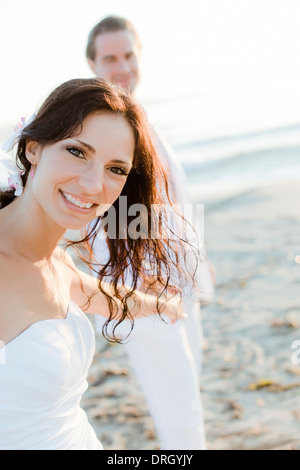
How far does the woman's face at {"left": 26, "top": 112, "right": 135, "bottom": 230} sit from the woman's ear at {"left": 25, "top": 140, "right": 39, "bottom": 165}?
3 cm

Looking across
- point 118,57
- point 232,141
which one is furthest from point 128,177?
point 232,141

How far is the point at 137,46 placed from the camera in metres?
4.06

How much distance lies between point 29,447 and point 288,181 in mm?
9975

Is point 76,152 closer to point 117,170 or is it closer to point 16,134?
point 117,170

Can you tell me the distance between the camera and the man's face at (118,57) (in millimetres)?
3875

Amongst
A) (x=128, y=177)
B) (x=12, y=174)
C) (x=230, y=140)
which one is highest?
(x=12, y=174)

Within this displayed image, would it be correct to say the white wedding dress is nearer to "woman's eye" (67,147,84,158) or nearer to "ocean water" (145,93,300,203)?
"woman's eye" (67,147,84,158)

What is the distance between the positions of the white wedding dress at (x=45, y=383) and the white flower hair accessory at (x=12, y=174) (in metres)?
0.53

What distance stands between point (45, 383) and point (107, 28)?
2.73 meters

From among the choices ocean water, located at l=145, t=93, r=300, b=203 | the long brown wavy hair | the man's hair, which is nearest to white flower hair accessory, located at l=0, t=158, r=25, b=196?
the long brown wavy hair

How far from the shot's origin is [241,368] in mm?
4289

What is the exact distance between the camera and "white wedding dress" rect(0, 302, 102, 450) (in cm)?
194
